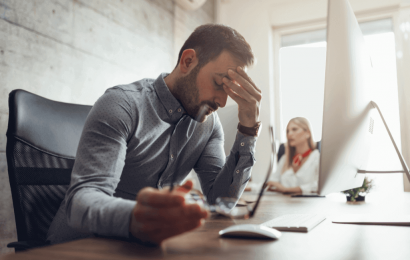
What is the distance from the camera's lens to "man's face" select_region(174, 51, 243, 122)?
969 millimetres

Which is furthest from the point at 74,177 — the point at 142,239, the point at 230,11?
the point at 230,11

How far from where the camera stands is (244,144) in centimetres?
104

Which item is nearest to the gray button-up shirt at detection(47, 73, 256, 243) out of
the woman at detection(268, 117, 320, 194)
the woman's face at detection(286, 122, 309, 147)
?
the woman at detection(268, 117, 320, 194)

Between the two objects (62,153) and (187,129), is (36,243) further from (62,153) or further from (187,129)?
(187,129)

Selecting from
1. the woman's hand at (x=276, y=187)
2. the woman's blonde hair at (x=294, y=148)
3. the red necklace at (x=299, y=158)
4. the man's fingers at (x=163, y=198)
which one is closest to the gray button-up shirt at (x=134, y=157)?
the man's fingers at (x=163, y=198)

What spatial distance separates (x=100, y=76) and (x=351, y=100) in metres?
1.92

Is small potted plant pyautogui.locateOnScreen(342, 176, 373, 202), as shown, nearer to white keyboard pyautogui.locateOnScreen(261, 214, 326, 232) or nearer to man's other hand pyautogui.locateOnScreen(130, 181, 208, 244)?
white keyboard pyautogui.locateOnScreen(261, 214, 326, 232)

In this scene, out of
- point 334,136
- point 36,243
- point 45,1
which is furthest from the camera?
point 45,1

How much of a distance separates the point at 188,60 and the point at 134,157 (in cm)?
37

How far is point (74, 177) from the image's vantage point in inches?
26.4

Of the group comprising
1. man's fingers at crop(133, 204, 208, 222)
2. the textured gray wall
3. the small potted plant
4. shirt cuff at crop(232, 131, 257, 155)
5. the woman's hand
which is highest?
the textured gray wall

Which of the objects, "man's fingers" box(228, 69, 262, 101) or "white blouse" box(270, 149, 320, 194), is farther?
"white blouse" box(270, 149, 320, 194)

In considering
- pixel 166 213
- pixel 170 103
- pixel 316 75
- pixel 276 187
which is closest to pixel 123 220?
pixel 166 213

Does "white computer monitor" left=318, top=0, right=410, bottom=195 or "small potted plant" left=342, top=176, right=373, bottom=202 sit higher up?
"white computer monitor" left=318, top=0, right=410, bottom=195
